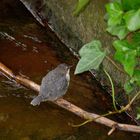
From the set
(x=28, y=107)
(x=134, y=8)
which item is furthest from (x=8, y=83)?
(x=134, y=8)

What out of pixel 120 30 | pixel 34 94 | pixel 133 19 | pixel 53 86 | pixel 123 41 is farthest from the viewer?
pixel 34 94

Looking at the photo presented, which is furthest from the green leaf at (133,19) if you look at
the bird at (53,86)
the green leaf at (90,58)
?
the bird at (53,86)

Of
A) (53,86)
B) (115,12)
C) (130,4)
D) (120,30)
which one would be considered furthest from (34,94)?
(130,4)

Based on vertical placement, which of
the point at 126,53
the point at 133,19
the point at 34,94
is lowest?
the point at 34,94

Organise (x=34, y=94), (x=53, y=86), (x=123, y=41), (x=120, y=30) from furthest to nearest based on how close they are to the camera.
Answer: (x=34, y=94) → (x=53, y=86) → (x=120, y=30) → (x=123, y=41)

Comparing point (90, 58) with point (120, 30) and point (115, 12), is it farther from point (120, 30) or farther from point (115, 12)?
point (115, 12)

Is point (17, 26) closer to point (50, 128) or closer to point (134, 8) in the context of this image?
point (50, 128)

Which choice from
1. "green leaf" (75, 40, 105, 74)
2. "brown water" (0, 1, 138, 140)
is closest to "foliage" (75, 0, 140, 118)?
"green leaf" (75, 40, 105, 74)

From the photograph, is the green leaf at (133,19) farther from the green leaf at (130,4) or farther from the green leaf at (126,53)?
the green leaf at (126,53)
